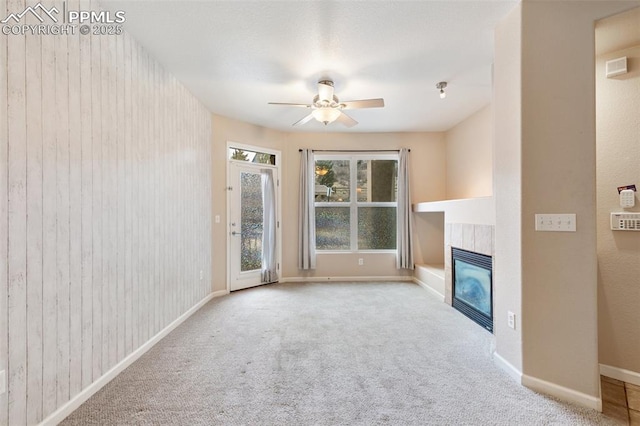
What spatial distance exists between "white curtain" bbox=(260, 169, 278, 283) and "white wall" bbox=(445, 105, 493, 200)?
313 cm

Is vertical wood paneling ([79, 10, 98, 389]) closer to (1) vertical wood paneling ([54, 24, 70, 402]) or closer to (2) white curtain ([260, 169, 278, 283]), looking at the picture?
(1) vertical wood paneling ([54, 24, 70, 402])

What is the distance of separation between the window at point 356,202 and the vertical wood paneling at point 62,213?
3696 mm

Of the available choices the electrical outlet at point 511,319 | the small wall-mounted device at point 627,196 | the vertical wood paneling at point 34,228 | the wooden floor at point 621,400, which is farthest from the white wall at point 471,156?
the vertical wood paneling at point 34,228

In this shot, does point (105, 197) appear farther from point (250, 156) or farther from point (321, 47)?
point (250, 156)

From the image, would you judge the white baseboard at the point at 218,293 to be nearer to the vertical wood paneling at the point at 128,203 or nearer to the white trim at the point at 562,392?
the vertical wood paneling at the point at 128,203

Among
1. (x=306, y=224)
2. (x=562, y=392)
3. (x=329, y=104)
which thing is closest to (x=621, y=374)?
(x=562, y=392)

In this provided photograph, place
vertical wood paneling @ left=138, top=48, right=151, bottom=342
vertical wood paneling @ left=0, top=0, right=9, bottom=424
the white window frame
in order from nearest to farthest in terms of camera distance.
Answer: vertical wood paneling @ left=0, top=0, right=9, bottom=424, vertical wood paneling @ left=138, top=48, right=151, bottom=342, the white window frame

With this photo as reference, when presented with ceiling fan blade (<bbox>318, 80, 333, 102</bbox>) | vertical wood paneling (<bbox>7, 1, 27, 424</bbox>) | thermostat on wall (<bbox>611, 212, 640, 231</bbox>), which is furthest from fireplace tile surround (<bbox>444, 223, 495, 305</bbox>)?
vertical wood paneling (<bbox>7, 1, 27, 424</bbox>)

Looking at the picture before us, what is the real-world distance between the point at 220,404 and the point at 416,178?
444 centimetres

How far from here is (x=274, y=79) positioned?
297cm

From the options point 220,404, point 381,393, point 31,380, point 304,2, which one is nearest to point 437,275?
point 381,393

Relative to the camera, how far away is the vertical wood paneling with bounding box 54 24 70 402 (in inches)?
63.4

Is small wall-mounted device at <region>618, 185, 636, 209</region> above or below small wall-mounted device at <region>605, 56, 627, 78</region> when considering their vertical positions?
below

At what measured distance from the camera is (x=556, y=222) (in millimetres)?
1787
